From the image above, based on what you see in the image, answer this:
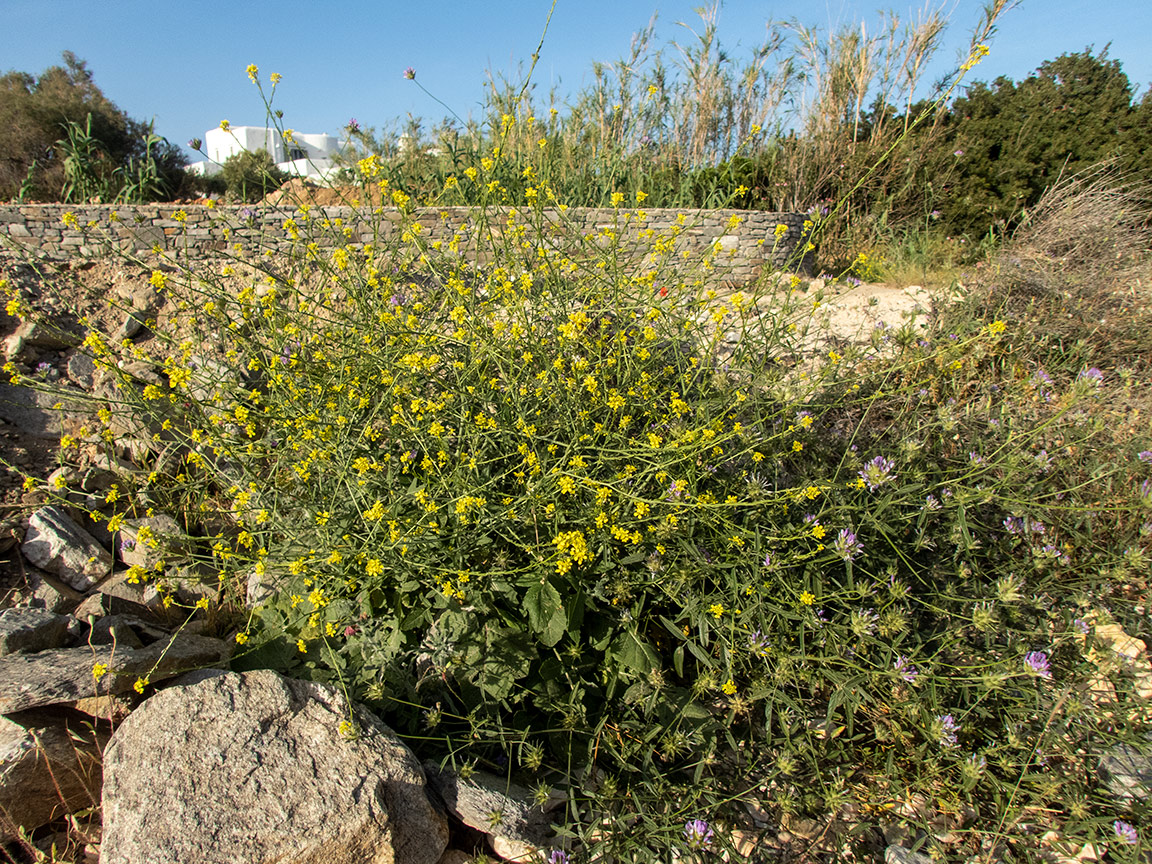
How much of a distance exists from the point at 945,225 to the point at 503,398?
278 inches

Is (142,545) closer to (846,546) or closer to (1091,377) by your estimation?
(846,546)

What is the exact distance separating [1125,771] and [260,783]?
259cm

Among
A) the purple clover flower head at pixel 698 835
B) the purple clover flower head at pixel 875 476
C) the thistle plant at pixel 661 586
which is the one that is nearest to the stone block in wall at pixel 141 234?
the thistle plant at pixel 661 586

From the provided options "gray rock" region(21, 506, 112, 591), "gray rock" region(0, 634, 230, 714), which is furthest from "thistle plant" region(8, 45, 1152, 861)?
"gray rock" region(21, 506, 112, 591)

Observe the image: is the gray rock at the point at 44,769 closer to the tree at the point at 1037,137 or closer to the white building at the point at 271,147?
the white building at the point at 271,147

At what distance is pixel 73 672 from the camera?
205cm

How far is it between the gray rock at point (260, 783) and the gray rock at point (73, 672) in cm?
24

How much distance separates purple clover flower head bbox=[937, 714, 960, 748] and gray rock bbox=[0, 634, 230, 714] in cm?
236

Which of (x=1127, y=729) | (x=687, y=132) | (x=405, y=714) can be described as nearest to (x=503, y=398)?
(x=405, y=714)

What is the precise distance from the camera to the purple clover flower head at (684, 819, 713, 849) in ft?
5.67

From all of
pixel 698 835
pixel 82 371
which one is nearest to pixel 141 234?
pixel 82 371

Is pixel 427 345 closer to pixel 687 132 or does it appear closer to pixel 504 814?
pixel 504 814

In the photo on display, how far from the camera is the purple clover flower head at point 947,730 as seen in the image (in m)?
1.84

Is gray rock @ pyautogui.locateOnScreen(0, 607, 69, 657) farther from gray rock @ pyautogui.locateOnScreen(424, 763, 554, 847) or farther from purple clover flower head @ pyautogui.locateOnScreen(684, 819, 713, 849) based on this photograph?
purple clover flower head @ pyautogui.locateOnScreen(684, 819, 713, 849)
